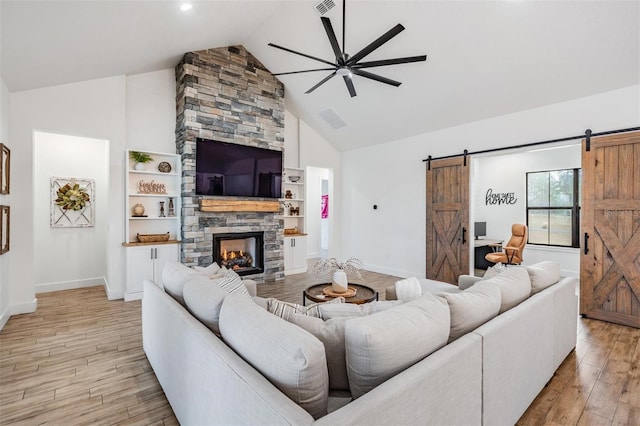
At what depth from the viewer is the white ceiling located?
3.01 m

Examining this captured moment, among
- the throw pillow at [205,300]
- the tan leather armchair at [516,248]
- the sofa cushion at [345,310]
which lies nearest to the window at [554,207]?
the tan leather armchair at [516,248]

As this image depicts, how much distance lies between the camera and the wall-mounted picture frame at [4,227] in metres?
3.38

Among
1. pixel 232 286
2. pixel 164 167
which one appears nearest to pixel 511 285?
pixel 232 286

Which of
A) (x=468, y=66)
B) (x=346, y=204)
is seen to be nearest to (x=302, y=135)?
(x=346, y=204)

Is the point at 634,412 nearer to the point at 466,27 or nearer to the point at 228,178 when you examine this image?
the point at 466,27

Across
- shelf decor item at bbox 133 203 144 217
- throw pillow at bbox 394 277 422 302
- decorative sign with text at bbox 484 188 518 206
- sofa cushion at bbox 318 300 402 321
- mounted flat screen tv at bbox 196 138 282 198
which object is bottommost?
throw pillow at bbox 394 277 422 302

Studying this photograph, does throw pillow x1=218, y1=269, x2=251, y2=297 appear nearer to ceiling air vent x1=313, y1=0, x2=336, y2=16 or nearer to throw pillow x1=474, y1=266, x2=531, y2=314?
throw pillow x1=474, y1=266, x2=531, y2=314

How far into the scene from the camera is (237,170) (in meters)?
5.36

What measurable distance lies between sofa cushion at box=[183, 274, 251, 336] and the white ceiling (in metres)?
2.64

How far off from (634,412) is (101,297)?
591 centimetres

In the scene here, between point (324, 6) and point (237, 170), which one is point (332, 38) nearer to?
point (324, 6)

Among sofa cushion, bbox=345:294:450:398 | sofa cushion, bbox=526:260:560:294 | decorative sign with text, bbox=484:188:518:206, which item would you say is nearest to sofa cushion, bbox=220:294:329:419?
sofa cushion, bbox=345:294:450:398

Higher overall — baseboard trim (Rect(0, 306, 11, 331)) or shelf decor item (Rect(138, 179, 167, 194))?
shelf decor item (Rect(138, 179, 167, 194))

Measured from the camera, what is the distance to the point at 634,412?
2027mm
